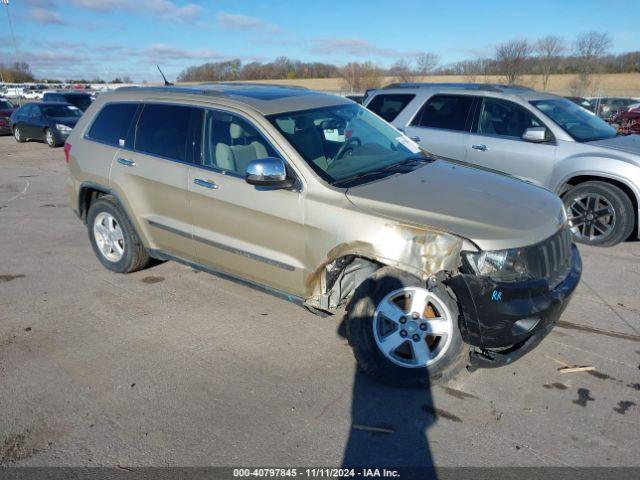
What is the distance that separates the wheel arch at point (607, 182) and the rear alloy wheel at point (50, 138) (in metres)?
16.3

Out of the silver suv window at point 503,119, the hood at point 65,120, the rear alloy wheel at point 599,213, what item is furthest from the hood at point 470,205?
the hood at point 65,120

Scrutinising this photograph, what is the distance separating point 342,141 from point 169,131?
1.62 meters

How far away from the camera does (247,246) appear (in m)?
3.98

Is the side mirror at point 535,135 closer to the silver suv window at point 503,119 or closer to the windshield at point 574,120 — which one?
the silver suv window at point 503,119

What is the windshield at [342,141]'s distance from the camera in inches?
151

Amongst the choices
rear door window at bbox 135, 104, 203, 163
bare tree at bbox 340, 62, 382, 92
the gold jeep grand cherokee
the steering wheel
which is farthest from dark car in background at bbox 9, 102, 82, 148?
bare tree at bbox 340, 62, 382, 92

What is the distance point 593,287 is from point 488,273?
2.71 meters

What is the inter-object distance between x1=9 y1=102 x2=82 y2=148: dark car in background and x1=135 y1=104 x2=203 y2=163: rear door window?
45.4 ft

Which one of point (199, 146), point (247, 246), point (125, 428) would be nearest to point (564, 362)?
point (247, 246)

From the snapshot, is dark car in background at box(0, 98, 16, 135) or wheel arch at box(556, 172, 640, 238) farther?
dark car in background at box(0, 98, 16, 135)

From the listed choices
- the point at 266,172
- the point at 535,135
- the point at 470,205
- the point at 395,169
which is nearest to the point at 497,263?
the point at 470,205

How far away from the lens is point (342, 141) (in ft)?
13.7

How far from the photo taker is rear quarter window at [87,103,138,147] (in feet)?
16.3

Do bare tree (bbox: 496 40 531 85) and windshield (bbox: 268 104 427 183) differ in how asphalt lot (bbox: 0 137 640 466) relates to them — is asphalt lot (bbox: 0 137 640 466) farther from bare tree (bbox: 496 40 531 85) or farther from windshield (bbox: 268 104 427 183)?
bare tree (bbox: 496 40 531 85)
